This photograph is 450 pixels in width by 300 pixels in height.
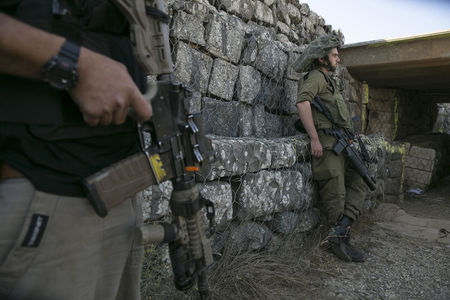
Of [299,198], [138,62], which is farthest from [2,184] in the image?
[299,198]

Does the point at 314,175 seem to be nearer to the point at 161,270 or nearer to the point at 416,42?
the point at 161,270

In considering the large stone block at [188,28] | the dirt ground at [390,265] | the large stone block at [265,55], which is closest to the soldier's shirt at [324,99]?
the large stone block at [265,55]

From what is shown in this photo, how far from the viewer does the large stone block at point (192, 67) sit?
7.46 ft

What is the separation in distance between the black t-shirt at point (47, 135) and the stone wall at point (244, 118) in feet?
3.07

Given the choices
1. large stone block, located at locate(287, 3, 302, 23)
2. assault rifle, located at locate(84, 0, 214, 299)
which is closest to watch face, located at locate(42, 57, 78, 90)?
assault rifle, located at locate(84, 0, 214, 299)

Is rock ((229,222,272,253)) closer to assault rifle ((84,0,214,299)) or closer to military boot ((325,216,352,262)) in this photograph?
military boot ((325,216,352,262))

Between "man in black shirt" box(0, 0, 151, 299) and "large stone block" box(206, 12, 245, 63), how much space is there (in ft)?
6.01

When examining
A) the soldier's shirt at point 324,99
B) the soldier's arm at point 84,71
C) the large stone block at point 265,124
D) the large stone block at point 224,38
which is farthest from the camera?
the large stone block at point 265,124

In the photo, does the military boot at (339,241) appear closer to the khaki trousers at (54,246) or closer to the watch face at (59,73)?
the khaki trousers at (54,246)

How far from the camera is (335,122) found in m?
3.01

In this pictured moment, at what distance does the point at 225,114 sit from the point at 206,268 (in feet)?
5.74

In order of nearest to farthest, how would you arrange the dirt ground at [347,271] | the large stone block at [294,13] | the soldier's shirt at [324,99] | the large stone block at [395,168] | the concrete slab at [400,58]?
the dirt ground at [347,271] < the soldier's shirt at [324,99] < the concrete slab at [400,58] < the large stone block at [294,13] < the large stone block at [395,168]

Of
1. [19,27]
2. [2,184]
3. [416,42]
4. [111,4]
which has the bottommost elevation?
[2,184]

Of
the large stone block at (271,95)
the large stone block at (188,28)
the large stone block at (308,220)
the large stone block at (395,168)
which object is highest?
the large stone block at (188,28)
